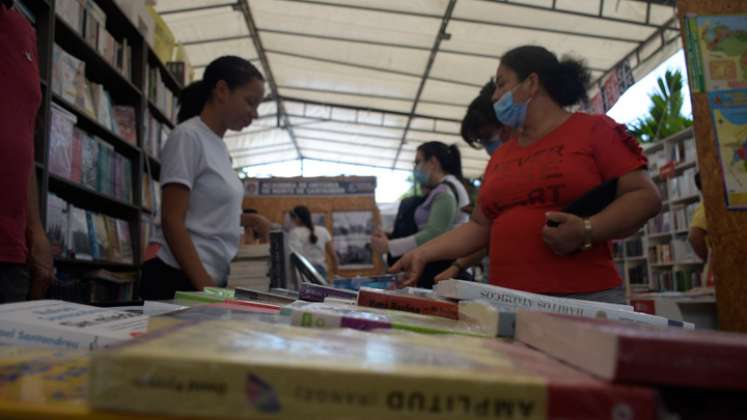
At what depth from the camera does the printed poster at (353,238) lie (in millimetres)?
5125

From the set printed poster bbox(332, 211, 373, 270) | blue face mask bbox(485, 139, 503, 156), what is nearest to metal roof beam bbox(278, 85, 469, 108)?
printed poster bbox(332, 211, 373, 270)

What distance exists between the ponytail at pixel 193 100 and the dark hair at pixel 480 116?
87 centimetres

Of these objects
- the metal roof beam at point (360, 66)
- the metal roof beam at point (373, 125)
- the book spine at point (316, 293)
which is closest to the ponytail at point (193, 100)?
the book spine at point (316, 293)

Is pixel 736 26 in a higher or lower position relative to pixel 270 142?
lower

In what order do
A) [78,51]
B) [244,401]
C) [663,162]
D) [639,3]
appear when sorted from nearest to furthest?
[244,401] < [78,51] < [639,3] < [663,162]

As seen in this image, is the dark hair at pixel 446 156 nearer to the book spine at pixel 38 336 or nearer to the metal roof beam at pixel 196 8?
the book spine at pixel 38 336

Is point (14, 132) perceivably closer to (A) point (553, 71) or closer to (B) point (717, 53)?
(A) point (553, 71)

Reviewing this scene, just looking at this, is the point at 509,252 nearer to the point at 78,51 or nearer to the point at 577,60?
the point at 577,60

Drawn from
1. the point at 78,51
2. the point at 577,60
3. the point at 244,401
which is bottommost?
the point at 244,401

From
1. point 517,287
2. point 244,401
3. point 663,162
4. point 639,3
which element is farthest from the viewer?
point 663,162

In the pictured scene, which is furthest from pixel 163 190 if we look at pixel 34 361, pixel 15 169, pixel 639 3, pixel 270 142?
pixel 270 142

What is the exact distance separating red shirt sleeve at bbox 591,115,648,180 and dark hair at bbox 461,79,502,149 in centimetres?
62

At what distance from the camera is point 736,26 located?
1413 millimetres

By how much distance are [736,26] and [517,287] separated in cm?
94
